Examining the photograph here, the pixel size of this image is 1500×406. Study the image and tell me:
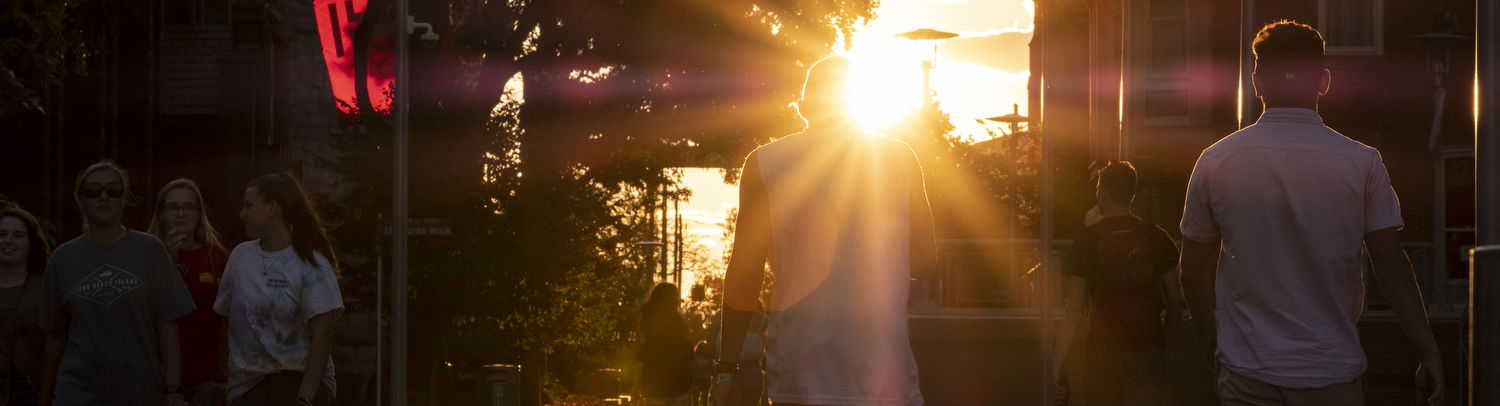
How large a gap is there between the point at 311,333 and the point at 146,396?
91 cm

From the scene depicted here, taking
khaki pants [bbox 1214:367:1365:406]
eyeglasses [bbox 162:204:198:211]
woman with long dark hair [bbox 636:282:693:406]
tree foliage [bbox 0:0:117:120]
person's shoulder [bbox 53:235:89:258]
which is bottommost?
woman with long dark hair [bbox 636:282:693:406]

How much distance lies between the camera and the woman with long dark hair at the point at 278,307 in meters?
7.59

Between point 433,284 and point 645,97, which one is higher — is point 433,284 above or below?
below

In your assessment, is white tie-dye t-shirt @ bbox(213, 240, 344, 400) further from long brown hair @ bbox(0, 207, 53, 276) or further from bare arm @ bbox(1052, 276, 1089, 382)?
bare arm @ bbox(1052, 276, 1089, 382)

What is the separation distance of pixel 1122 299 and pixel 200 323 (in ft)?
14.3

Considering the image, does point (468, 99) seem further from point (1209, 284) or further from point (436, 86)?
point (1209, 284)

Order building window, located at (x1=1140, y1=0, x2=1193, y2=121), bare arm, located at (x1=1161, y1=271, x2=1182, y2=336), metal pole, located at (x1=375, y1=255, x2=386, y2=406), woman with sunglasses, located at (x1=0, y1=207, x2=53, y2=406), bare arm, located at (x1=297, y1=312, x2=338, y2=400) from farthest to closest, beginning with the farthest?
building window, located at (x1=1140, y1=0, x2=1193, y2=121), metal pole, located at (x1=375, y1=255, x2=386, y2=406), woman with sunglasses, located at (x1=0, y1=207, x2=53, y2=406), bare arm, located at (x1=1161, y1=271, x2=1182, y2=336), bare arm, located at (x1=297, y1=312, x2=338, y2=400)

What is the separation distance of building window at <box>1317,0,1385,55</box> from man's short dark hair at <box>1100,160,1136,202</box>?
19255 mm

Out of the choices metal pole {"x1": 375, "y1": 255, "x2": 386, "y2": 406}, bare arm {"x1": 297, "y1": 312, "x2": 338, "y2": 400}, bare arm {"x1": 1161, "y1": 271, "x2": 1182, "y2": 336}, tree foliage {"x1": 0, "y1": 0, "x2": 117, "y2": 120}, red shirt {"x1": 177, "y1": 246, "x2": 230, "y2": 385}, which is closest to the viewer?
bare arm {"x1": 297, "y1": 312, "x2": 338, "y2": 400}

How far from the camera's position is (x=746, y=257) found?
5.14 meters

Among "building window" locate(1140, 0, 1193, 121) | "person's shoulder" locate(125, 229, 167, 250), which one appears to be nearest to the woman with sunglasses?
"person's shoulder" locate(125, 229, 167, 250)

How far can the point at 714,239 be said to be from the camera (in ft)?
316

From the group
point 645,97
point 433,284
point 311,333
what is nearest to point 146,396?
point 311,333

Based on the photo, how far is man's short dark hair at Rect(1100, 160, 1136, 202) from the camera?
8070 millimetres
